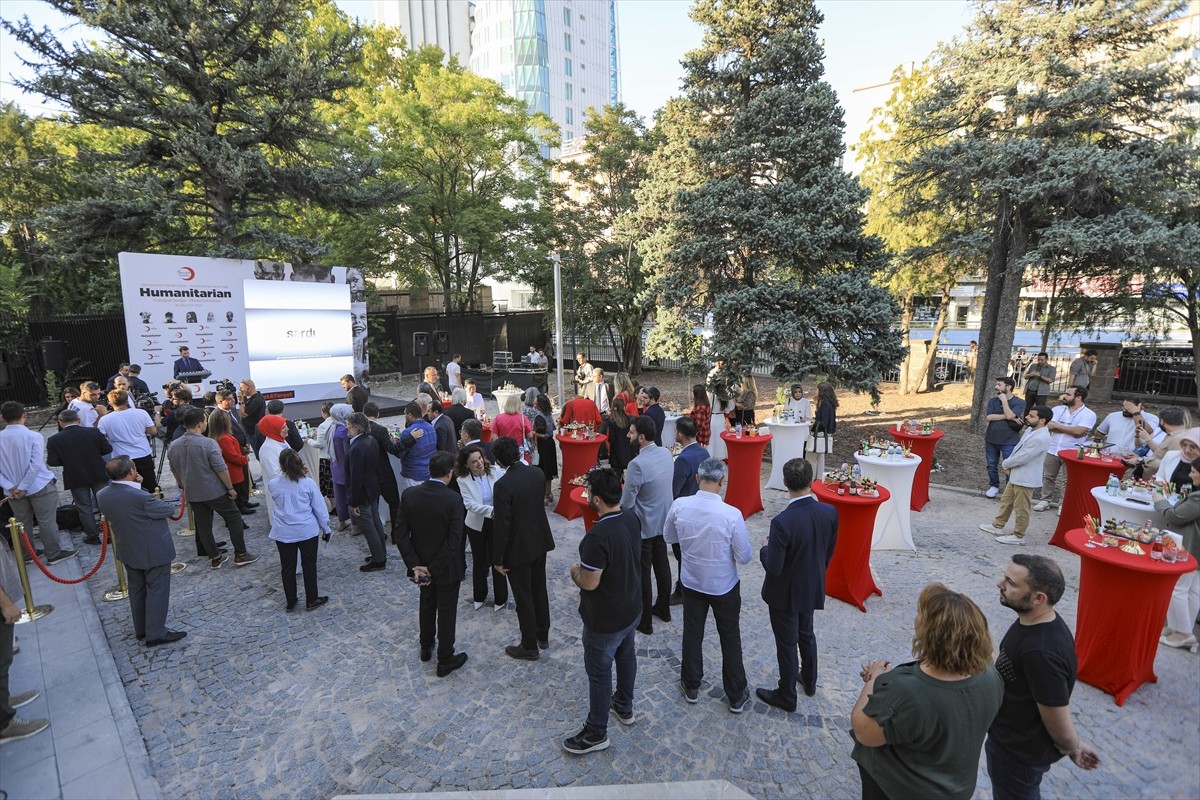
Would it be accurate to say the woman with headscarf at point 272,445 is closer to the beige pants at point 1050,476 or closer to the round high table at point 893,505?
the round high table at point 893,505

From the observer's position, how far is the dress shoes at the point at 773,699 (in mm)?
A: 4094

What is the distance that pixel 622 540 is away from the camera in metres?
3.55

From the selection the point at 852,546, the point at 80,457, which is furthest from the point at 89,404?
the point at 852,546

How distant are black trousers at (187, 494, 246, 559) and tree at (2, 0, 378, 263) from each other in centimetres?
1047

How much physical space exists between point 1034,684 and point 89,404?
1096 centimetres

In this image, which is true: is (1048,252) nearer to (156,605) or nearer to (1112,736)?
(1112,736)

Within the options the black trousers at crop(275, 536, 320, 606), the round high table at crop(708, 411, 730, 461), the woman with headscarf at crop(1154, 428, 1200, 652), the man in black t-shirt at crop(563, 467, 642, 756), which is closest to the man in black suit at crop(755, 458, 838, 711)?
the man in black t-shirt at crop(563, 467, 642, 756)

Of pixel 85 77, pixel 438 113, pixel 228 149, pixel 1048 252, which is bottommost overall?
pixel 1048 252

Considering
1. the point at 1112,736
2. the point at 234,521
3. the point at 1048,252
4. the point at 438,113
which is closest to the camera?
the point at 1112,736

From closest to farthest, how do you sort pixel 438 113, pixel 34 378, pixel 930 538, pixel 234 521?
pixel 234 521 < pixel 930 538 < pixel 34 378 < pixel 438 113

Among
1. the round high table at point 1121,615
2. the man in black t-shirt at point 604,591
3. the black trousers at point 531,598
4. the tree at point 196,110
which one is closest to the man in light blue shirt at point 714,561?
the man in black t-shirt at point 604,591

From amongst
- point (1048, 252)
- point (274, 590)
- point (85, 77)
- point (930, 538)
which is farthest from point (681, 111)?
point (85, 77)

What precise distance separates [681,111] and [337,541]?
35.5ft

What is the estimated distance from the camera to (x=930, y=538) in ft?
23.6
